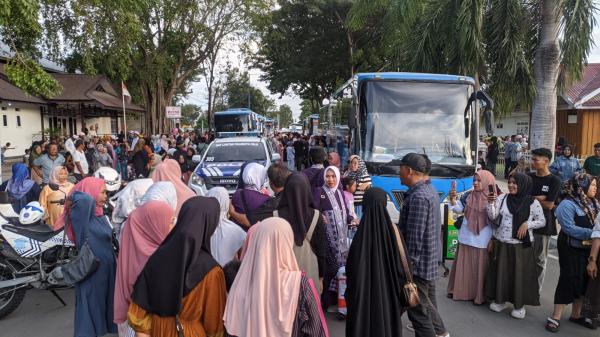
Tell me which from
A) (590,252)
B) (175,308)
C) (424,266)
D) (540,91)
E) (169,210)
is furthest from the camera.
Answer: (540,91)

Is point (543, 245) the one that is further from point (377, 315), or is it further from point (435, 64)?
point (435, 64)

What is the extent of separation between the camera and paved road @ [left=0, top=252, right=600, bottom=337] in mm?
4598

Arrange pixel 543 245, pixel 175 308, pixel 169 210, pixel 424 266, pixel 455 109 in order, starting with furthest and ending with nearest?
pixel 455 109 → pixel 543 245 → pixel 424 266 → pixel 169 210 → pixel 175 308

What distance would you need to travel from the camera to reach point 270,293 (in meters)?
2.89

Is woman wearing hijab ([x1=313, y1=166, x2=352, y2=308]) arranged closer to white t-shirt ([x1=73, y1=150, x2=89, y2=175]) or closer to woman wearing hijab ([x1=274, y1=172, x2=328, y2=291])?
woman wearing hijab ([x1=274, y1=172, x2=328, y2=291])

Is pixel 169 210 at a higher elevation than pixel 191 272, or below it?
higher

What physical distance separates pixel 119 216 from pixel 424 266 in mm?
2943

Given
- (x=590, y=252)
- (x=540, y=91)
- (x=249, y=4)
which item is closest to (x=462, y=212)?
(x=590, y=252)

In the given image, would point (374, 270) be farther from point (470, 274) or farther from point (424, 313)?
point (470, 274)

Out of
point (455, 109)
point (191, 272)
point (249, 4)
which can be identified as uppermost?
point (249, 4)

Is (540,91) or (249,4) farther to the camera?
(249,4)

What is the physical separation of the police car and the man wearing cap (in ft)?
20.2

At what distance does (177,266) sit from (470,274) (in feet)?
12.4

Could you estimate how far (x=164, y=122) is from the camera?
32906 mm
